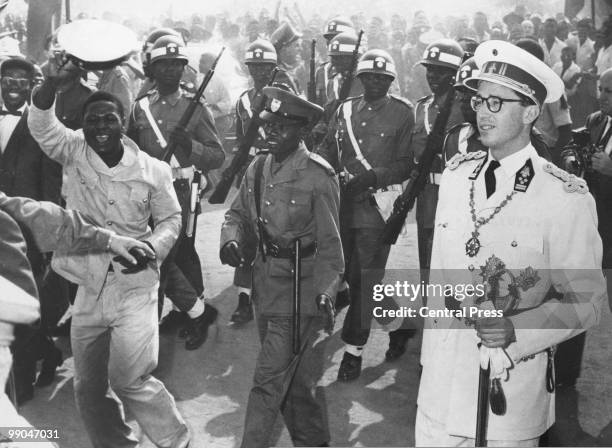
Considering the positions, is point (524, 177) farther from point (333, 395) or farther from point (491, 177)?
point (333, 395)

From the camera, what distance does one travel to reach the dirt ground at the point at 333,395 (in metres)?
5.53

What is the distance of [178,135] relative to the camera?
7082 millimetres

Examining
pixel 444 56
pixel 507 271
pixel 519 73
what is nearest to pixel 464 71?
pixel 444 56

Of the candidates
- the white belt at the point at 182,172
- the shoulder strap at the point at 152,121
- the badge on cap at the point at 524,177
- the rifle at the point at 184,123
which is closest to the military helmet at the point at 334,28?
the rifle at the point at 184,123

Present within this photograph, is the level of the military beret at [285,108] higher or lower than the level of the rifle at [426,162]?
higher

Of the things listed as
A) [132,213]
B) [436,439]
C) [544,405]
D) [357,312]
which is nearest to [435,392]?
[436,439]

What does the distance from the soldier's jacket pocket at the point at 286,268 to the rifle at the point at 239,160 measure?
255cm

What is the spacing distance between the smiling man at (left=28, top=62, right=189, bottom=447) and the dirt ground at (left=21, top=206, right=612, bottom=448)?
506mm

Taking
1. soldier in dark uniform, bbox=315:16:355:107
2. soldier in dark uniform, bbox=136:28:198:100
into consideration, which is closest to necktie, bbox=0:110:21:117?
soldier in dark uniform, bbox=136:28:198:100

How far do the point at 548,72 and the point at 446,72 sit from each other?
10.3ft

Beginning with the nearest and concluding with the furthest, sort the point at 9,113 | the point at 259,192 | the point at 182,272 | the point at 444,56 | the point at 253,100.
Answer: the point at 259,192
the point at 9,113
the point at 444,56
the point at 182,272
the point at 253,100

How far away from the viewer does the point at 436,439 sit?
382 centimetres

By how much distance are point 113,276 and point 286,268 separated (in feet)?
3.13

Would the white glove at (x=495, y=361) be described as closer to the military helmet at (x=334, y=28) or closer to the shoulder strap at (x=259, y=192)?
the shoulder strap at (x=259, y=192)
